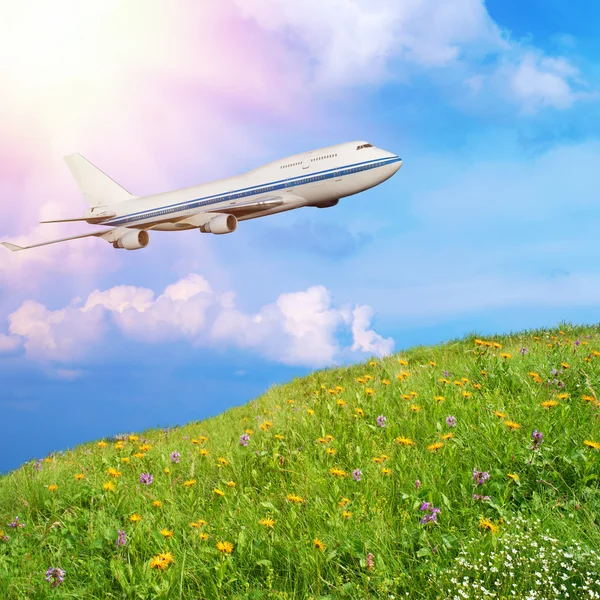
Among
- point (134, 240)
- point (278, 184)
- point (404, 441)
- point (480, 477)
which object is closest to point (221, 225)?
point (278, 184)

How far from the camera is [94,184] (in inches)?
1425

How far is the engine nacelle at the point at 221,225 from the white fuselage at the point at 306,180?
86 centimetres

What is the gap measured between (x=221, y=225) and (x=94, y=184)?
15.3 meters

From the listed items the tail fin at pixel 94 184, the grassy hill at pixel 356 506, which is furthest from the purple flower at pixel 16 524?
the tail fin at pixel 94 184

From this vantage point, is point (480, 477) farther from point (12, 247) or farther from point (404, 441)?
point (12, 247)

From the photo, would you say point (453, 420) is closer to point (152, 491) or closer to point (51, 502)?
point (152, 491)

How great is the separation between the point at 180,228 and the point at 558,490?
1040 inches

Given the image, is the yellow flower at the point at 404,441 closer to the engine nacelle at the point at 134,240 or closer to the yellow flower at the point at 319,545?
the yellow flower at the point at 319,545

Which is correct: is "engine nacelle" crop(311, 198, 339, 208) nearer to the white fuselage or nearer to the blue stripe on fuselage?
the white fuselage

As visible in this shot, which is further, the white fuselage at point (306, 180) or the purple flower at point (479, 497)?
the white fuselage at point (306, 180)

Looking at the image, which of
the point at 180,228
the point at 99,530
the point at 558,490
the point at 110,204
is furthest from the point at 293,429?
the point at 110,204

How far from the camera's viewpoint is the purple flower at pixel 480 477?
12.7 feet

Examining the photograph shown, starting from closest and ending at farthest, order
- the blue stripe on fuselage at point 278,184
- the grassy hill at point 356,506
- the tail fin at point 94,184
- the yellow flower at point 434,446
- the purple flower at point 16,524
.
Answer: the grassy hill at point 356,506 → the yellow flower at point 434,446 → the purple flower at point 16,524 → the blue stripe on fuselage at point 278,184 → the tail fin at point 94,184

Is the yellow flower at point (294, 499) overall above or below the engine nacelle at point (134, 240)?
below
